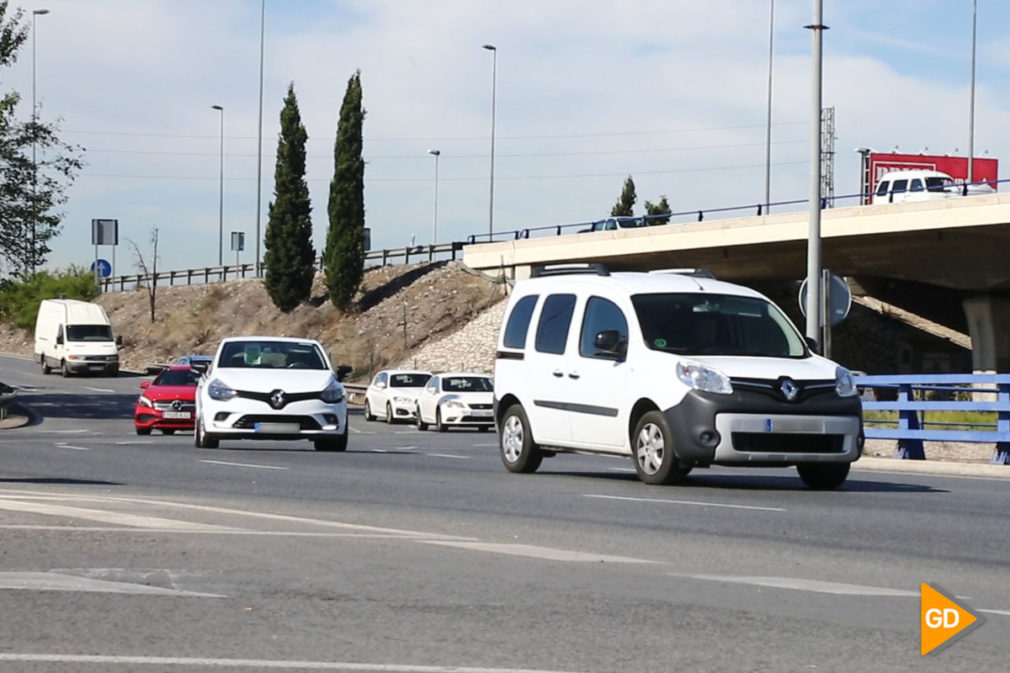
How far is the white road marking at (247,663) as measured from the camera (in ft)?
21.3

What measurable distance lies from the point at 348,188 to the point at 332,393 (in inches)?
2124

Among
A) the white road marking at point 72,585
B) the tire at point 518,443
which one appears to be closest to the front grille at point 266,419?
the tire at point 518,443

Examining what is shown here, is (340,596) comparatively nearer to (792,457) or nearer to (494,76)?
(792,457)

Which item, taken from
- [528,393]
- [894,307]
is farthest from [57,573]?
[894,307]

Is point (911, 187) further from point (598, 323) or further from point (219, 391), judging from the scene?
point (598, 323)

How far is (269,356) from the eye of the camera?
80.3 ft

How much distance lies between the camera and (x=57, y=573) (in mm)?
9086

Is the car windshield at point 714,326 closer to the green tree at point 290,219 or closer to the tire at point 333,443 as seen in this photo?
the tire at point 333,443

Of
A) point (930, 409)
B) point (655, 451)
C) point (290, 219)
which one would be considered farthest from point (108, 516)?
point (290, 219)

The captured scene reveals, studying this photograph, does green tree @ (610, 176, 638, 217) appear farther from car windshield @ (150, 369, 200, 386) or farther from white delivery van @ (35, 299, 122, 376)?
car windshield @ (150, 369, 200, 386)

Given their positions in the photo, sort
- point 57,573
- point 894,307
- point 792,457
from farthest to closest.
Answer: point 894,307
point 792,457
point 57,573

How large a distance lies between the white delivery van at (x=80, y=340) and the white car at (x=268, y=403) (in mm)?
49903

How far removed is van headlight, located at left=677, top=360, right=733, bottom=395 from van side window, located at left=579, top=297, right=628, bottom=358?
4.06ft

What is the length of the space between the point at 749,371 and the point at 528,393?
2.98 metres
